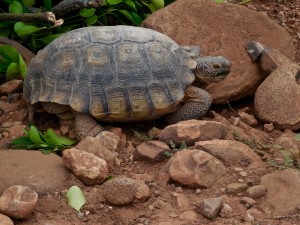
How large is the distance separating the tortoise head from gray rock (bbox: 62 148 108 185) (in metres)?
1.83

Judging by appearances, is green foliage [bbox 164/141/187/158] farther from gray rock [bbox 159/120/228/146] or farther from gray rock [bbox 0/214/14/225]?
gray rock [bbox 0/214/14/225]

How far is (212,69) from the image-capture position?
5383 millimetres

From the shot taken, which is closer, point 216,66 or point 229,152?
point 229,152

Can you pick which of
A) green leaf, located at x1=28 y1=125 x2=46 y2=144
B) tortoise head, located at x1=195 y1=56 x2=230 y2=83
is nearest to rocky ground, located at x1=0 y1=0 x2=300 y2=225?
green leaf, located at x1=28 y1=125 x2=46 y2=144

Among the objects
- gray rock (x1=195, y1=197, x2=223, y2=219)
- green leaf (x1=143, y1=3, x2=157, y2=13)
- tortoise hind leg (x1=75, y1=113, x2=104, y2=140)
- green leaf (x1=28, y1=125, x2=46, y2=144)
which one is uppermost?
gray rock (x1=195, y1=197, x2=223, y2=219)

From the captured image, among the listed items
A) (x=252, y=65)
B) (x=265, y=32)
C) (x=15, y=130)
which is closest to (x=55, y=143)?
(x=15, y=130)

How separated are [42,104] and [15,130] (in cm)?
32

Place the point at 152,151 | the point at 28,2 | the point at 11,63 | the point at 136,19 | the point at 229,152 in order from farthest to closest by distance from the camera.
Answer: the point at 136,19 < the point at 28,2 < the point at 11,63 < the point at 152,151 < the point at 229,152

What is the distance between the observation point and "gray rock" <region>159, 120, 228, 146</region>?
4.43 m

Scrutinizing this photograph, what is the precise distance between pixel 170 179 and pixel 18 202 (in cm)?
107

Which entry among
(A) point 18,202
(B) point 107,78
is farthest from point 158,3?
(A) point 18,202

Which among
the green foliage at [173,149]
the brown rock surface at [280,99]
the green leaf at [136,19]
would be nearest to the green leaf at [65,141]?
the green foliage at [173,149]

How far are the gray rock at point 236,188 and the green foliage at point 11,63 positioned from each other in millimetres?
2533

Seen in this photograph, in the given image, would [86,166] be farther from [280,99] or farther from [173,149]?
[280,99]
